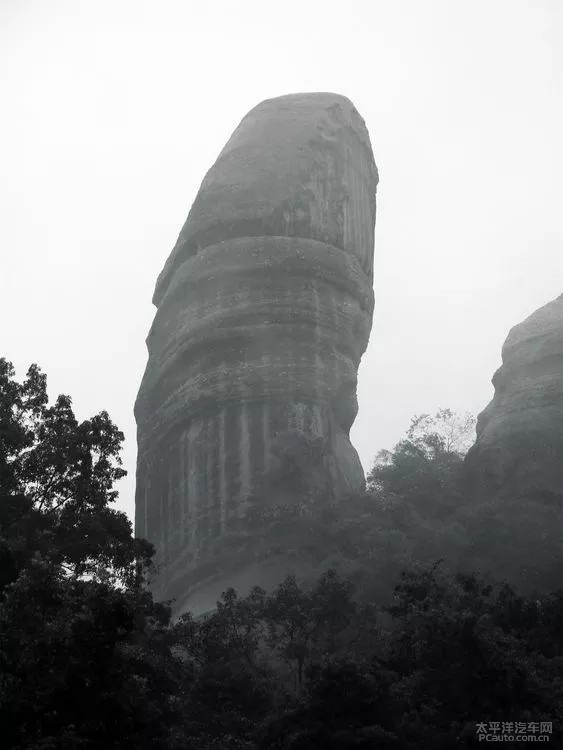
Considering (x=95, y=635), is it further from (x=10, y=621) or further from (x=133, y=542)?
(x=133, y=542)

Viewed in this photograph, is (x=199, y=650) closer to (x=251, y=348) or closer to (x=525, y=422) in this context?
(x=251, y=348)

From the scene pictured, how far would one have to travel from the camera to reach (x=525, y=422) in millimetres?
39031

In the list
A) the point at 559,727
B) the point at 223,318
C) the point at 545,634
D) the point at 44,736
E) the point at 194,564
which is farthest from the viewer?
the point at 223,318

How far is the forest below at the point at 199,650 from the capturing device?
46.4 ft

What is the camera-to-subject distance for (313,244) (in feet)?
133

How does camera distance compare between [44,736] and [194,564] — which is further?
[194,564]

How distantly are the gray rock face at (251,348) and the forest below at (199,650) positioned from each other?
9.97 metres

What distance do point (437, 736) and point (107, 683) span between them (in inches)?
228

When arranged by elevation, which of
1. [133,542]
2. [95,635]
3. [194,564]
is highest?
[194,564]

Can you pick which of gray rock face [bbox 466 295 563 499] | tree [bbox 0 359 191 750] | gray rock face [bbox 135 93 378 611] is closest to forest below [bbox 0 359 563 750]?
tree [bbox 0 359 191 750]

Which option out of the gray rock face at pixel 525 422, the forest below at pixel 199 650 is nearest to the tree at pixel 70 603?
the forest below at pixel 199 650

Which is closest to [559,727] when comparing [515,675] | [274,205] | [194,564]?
[515,675]

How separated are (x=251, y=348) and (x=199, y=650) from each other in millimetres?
16687

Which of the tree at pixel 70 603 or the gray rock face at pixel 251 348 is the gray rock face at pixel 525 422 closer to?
the gray rock face at pixel 251 348
